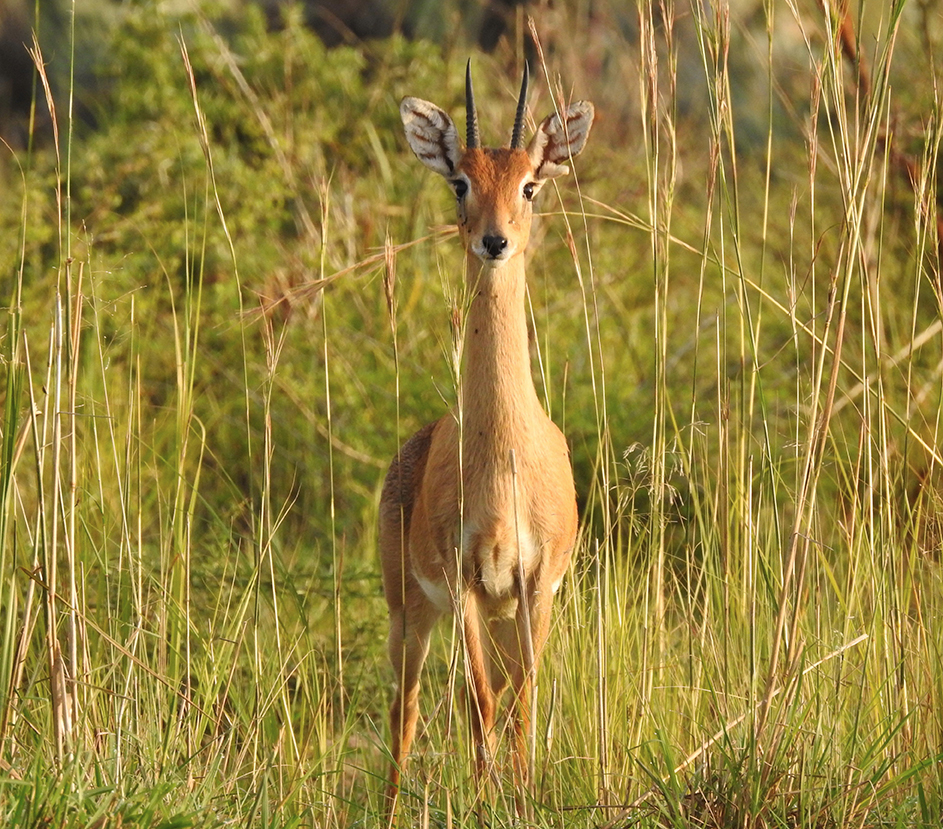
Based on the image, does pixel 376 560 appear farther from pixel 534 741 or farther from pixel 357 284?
pixel 534 741

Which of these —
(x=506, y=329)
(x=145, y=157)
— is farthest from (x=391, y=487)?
(x=145, y=157)

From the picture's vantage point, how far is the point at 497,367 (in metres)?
3.87

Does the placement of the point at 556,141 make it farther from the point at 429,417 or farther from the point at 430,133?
the point at 429,417

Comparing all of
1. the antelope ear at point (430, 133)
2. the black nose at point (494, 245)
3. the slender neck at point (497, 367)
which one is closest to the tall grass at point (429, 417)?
the slender neck at point (497, 367)

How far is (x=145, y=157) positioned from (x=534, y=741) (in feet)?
17.7

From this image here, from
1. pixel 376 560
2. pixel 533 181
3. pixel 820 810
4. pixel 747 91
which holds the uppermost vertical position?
pixel 747 91

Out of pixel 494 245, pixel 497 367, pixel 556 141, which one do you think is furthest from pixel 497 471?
pixel 556 141

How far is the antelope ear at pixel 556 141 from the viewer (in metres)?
4.15

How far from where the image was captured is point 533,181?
4148 mm

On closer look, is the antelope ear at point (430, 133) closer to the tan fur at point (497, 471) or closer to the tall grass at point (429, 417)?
the tan fur at point (497, 471)

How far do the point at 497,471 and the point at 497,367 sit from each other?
0.99 feet

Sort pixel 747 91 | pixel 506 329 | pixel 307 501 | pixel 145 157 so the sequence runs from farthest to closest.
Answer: pixel 747 91
pixel 145 157
pixel 307 501
pixel 506 329

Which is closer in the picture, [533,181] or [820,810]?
[820,810]

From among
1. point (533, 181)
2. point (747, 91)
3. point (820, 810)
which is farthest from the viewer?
point (747, 91)
